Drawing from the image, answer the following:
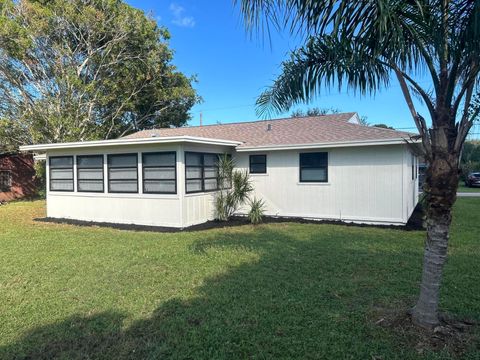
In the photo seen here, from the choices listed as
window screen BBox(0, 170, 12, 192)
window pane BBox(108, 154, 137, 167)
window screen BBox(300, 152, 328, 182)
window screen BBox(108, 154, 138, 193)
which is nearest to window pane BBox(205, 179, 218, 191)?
window screen BBox(108, 154, 138, 193)

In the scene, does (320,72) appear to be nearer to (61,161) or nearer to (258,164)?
(258,164)

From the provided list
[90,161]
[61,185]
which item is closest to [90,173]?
[90,161]

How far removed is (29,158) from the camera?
883 inches

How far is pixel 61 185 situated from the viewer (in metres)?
13.0

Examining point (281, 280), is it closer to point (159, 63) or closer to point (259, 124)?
point (259, 124)

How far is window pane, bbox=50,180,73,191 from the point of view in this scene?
42.0 feet

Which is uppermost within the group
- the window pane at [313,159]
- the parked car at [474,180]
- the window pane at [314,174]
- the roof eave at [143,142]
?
the roof eave at [143,142]

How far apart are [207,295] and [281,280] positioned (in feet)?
4.15

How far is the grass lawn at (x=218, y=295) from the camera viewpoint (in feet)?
11.5

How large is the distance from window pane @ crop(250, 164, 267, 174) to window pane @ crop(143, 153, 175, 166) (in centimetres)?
348

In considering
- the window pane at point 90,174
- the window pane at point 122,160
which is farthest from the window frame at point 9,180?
the window pane at point 122,160

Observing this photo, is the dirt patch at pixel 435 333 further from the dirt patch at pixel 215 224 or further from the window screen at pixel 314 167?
the window screen at pixel 314 167

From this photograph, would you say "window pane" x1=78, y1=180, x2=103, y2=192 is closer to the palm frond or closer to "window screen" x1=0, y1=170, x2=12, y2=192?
the palm frond

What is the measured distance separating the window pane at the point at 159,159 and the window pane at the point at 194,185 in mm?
851
